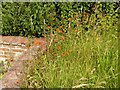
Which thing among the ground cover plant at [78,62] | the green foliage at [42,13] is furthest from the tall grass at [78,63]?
the green foliage at [42,13]

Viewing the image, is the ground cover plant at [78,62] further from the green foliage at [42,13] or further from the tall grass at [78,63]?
the green foliage at [42,13]

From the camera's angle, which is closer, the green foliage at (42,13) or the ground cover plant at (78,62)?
the ground cover plant at (78,62)

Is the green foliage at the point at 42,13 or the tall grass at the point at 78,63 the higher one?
the green foliage at the point at 42,13

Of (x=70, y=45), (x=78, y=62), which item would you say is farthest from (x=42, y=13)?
(x=78, y=62)

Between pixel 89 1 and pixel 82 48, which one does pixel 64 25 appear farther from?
pixel 82 48

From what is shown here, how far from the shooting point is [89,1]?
4973 mm

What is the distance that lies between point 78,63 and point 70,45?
566mm

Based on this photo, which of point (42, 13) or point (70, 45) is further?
point (42, 13)

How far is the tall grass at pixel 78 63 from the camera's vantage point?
3240mm

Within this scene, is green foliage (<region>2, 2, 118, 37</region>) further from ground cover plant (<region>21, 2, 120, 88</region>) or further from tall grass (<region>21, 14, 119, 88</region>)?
tall grass (<region>21, 14, 119, 88</region>)

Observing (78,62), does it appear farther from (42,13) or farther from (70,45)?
(42,13)

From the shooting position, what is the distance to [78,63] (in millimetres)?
3484

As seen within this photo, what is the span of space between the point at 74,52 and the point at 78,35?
43 cm

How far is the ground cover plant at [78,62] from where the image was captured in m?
3.24
